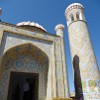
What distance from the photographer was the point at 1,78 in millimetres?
4301

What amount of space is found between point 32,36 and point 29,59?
932 millimetres

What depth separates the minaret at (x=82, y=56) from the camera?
21.0 feet

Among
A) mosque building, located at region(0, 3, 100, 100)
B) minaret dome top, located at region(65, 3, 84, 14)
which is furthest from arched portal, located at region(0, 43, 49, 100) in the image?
minaret dome top, located at region(65, 3, 84, 14)

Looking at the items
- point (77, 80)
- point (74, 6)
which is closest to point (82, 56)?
point (77, 80)

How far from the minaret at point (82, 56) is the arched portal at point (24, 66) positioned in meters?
2.52

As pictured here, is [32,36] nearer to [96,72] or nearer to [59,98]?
[59,98]

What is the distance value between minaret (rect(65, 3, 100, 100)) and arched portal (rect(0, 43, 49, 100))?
2.52 metres

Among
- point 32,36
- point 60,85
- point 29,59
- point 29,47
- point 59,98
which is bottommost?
point 59,98

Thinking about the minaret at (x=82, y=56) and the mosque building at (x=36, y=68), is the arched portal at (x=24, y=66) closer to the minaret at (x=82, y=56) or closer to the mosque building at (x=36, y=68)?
the mosque building at (x=36, y=68)

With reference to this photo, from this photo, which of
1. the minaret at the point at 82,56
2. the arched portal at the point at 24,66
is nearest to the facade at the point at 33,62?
the arched portal at the point at 24,66

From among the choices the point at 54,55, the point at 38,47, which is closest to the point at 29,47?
the point at 38,47

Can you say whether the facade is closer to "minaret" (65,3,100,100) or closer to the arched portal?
the arched portal

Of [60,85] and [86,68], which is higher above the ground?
[86,68]

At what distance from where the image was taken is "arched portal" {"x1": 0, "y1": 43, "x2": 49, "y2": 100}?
14.4 feet
